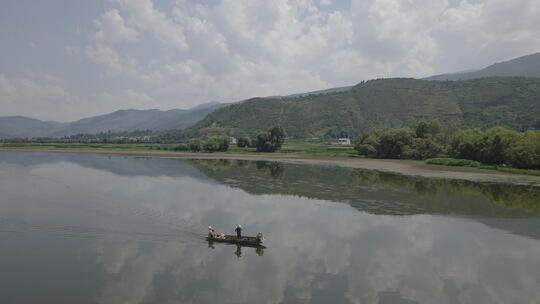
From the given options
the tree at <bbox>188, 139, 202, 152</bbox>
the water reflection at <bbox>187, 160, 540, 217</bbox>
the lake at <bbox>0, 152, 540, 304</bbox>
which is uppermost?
the tree at <bbox>188, 139, 202, 152</bbox>

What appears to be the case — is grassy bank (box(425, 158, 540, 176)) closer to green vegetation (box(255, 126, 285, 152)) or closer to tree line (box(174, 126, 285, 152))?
green vegetation (box(255, 126, 285, 152))

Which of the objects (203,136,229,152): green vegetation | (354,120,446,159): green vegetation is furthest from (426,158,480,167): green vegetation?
(203,136,229,152): green vegetation

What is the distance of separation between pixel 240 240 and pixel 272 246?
2714 mm

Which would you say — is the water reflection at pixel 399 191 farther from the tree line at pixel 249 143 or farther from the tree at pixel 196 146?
the tree at pixel 196 146

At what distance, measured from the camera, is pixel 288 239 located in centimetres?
3309

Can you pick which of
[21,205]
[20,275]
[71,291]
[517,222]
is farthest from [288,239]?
[21,205]

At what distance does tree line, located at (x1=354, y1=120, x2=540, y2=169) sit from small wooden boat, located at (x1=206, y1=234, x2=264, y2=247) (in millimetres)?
71684

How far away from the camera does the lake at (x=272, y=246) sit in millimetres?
22547

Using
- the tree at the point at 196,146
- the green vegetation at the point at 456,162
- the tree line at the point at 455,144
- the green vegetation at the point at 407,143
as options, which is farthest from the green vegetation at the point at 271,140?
the green vegetation at the point at 456,162

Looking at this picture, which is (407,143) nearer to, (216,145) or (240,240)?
(216,145)

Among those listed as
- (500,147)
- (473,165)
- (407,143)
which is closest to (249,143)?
(407,143)

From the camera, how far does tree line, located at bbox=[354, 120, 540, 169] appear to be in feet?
258

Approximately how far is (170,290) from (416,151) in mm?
102451

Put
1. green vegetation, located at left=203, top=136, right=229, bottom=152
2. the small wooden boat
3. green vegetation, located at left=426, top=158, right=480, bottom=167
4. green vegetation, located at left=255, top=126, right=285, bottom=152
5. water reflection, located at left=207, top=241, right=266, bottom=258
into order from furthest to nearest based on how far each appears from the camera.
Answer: green vegetation, located at left=203, top=136, right=229, bottom=152
green vegetation, located at left=255, top=126, right=285, bottom=152
green vegetation, located at left=426, top=158, right=480, bottom=167
the small wooden boat
water reflection, located at left=207, top=241, right=266, bottom=258
